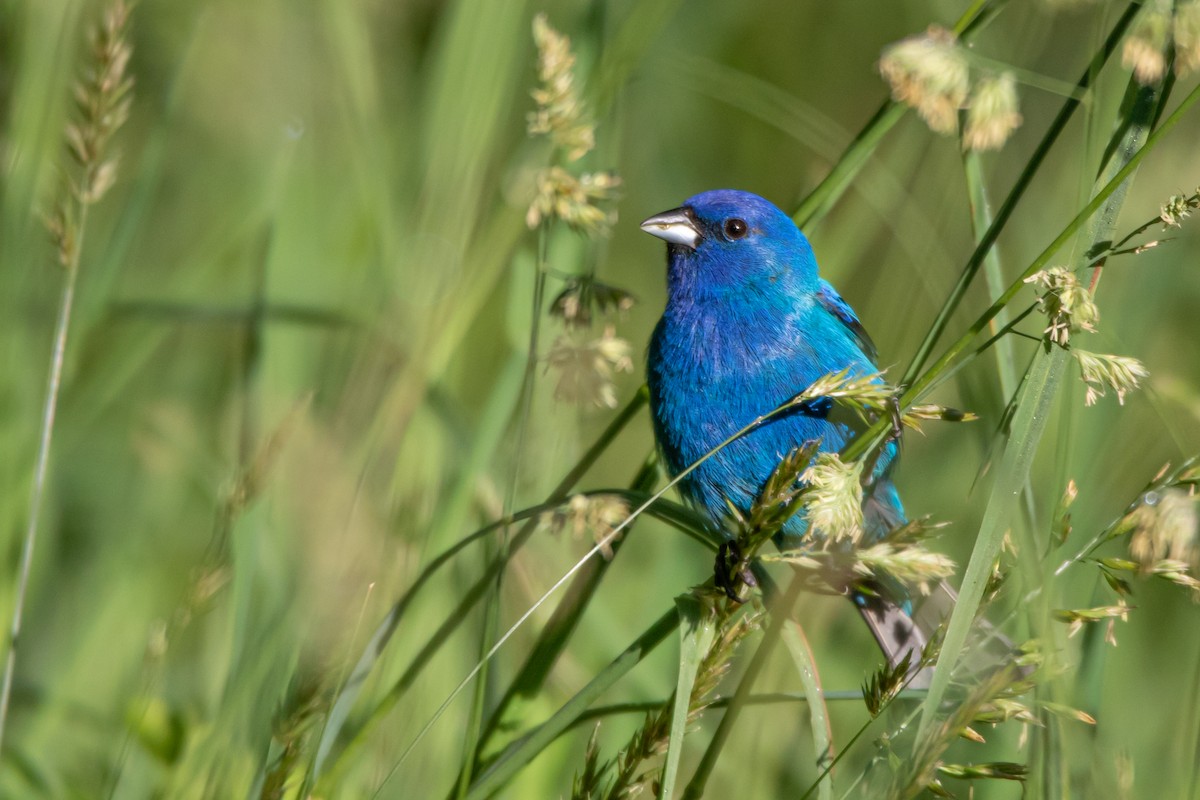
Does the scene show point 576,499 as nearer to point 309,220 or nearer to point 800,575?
point 800,575

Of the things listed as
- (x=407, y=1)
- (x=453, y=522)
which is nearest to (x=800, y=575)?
(x=453, y=522)

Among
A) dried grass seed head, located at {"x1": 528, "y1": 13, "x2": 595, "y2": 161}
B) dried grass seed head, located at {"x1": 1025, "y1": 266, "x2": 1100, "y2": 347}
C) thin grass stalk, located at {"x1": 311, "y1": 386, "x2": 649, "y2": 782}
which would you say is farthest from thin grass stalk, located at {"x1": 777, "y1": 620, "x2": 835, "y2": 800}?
dried grass seed head, located at {"x1": 528, "y1": 13, "x2": 595, "y2": 161}

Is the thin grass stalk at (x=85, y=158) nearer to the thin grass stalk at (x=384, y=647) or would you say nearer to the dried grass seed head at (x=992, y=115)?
the thin grass stalk at (x=384, y=647)

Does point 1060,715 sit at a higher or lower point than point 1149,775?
higher

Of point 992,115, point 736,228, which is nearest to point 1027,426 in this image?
point 992,115

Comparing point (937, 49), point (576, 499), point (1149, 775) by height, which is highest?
point (937, 49)

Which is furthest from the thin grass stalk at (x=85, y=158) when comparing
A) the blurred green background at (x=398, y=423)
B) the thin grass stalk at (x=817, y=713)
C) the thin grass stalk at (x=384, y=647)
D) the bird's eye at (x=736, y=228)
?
the bird's eye at (x=736, y=228)

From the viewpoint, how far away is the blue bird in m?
2.57

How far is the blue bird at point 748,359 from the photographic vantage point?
8.45 ft

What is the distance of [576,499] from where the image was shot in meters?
1.81

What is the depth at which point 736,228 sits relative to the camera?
3006mm

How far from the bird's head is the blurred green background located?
0.41 ft

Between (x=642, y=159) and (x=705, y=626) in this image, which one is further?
(x=642, y=159)

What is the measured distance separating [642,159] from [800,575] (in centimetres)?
303
